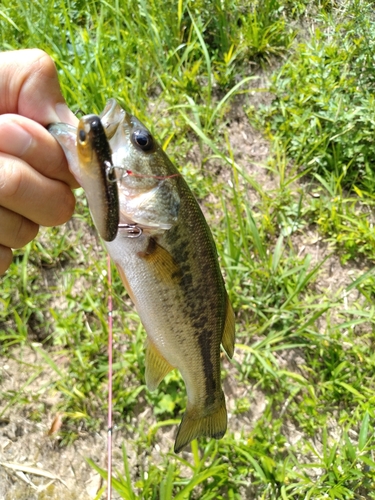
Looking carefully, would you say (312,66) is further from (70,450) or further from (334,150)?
(70,450)

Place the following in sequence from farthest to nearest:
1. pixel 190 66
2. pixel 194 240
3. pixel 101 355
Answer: pixel 190 66 < pixel 101 355 < pixel 194 240

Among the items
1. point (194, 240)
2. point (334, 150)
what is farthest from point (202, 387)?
point (334, 150)

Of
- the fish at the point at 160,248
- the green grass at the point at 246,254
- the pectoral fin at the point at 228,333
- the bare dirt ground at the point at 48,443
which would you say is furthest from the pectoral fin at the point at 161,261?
the bare dirt ground at the point at 48,443

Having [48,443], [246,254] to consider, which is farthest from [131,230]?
[48,443]

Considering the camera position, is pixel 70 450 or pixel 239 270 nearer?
pixel 70 450

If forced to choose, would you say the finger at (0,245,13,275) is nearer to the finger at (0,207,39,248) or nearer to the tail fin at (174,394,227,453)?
the finger at (0,207,39,248)

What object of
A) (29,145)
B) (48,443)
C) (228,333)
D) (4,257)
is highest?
(29,145)

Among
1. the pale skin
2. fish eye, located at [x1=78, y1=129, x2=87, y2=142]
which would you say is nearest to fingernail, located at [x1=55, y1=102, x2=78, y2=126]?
the pale skin

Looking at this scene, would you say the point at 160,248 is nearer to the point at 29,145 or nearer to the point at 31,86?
the point at 29,145

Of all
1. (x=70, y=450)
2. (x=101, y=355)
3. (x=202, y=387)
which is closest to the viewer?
(x=202, y=387)
